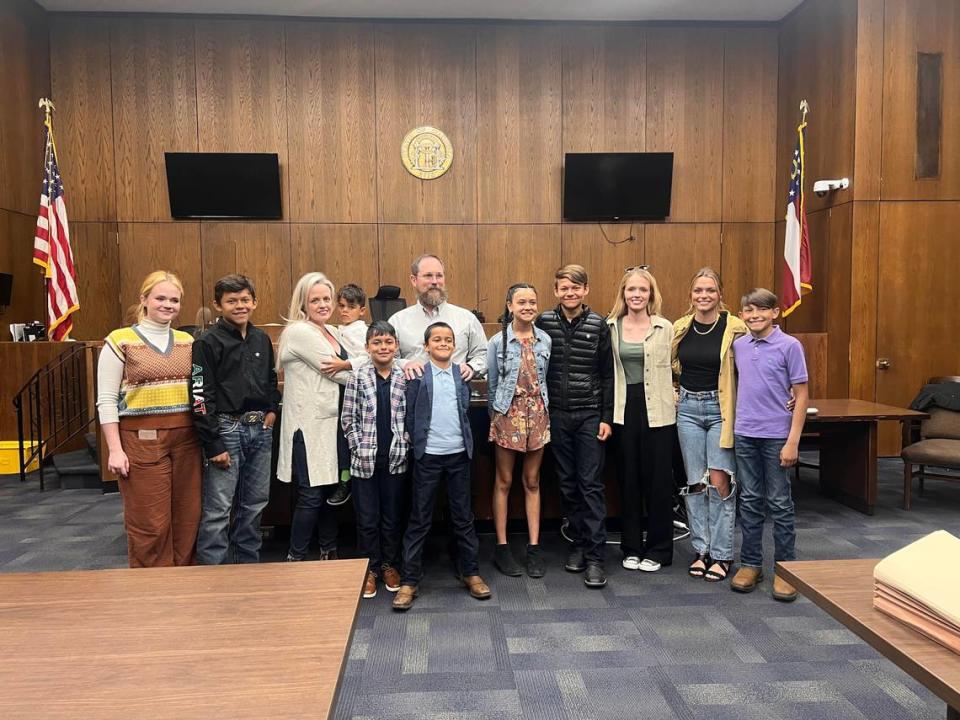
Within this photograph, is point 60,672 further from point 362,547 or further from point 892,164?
point 892,164

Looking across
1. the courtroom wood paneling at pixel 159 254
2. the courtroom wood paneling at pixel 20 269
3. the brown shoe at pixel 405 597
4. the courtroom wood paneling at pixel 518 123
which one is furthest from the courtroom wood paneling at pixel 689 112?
the courtroom wood paneling at pixel 20 269

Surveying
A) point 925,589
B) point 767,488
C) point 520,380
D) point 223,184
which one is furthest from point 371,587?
point 223,184

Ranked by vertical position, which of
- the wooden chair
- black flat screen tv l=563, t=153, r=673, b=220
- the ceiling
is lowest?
the wooden chair

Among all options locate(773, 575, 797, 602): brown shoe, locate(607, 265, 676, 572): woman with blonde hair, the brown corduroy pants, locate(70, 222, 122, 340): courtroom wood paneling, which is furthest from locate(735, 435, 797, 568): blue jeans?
locate(70, 222, 122, 340): courtroom wood paneling

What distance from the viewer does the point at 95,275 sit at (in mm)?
8070

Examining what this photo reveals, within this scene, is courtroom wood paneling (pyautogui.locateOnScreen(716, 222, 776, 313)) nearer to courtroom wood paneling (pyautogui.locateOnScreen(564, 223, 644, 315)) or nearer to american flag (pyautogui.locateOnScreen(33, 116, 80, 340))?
courtroom wood paneling (pyautogui.locateOnScreen(564, 223, 644, 315))

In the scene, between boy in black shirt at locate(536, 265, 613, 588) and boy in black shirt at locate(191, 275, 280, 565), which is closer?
boy in black shirt at locate(191, 275, 280, 565)

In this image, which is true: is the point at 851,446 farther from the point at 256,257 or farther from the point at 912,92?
the point at 256,257

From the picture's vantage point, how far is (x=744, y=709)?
7.68 feet

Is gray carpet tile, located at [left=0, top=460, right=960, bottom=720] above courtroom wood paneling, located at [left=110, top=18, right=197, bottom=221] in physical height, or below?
below

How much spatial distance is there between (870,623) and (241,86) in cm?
847

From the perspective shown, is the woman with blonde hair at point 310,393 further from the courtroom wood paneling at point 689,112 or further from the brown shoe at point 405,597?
the courtroom wood paneling at point 689,112

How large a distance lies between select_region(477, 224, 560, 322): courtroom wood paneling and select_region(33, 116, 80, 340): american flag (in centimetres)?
446

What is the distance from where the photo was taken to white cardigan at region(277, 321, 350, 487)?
3.22 m
